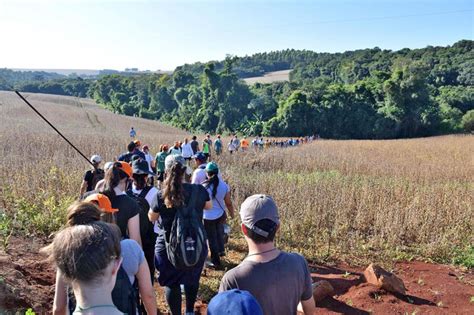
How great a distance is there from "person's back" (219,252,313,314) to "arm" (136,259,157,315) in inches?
20.1

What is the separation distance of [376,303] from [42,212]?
5.39m

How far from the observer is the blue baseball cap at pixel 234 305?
147cm

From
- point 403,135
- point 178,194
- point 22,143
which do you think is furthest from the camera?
point 403,135

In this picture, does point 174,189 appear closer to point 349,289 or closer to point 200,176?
point 200,176

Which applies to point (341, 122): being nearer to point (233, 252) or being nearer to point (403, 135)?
point (403, 135)

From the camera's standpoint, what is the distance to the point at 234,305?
1.49 metres

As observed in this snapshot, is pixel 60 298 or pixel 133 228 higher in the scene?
pixel 133 228

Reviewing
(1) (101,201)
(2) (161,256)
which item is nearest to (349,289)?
(2) (161,256)

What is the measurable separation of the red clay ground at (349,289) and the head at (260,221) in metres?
2.68

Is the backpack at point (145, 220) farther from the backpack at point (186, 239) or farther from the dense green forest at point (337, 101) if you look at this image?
the dense green forest at point (337, 101)

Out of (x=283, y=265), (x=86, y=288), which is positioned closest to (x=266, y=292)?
(x=283, y=265)

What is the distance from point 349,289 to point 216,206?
201 cm

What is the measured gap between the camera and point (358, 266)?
6.14 m

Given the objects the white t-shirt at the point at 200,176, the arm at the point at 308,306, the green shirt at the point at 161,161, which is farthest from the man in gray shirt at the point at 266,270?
the green shirt at the point at 161,161
